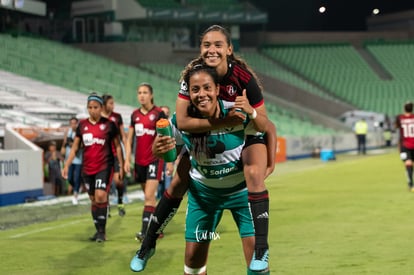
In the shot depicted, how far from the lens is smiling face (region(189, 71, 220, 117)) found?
21.5 ft

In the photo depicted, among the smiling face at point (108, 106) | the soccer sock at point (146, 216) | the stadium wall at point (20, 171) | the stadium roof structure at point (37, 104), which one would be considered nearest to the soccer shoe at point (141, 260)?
the soccer sock at point (146, 216)

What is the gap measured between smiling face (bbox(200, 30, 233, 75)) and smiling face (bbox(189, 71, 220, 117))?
0.75ft

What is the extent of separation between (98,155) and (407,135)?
984 centimetres

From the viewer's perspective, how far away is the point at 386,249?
1138cm

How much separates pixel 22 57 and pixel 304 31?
35.2 metres

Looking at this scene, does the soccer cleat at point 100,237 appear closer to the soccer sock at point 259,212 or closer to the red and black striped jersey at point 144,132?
the red and black striped jersey at point 144,132

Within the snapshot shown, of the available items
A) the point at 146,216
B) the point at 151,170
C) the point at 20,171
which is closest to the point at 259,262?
the point at 146,216

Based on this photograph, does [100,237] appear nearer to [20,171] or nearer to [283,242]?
[283,242]

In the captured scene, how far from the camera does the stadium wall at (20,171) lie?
2002 cm

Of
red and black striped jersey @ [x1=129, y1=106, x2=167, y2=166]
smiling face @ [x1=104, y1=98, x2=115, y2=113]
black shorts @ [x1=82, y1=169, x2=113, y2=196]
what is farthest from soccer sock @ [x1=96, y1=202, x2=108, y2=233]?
smiling face @ [x1=104, y1=98, x2=115, y2=113]

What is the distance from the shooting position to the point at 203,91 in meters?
6.55

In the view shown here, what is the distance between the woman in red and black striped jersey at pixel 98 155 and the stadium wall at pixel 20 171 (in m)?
7.20

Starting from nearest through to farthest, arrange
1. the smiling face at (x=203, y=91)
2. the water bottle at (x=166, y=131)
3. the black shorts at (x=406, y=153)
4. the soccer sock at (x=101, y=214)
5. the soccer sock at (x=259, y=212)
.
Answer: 1. the water bottle at (x=166, y=131)
2. the smiling face at (x=203, y=91)
3. the soccer sock at (x=259, y=212)
4. the soccer sock at (x=101, y=214)
5. the black shorts at (x=406, y=153)

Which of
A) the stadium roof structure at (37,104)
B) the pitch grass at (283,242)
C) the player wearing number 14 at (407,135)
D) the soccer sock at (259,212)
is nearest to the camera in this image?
the soccer sock at (259,212)
